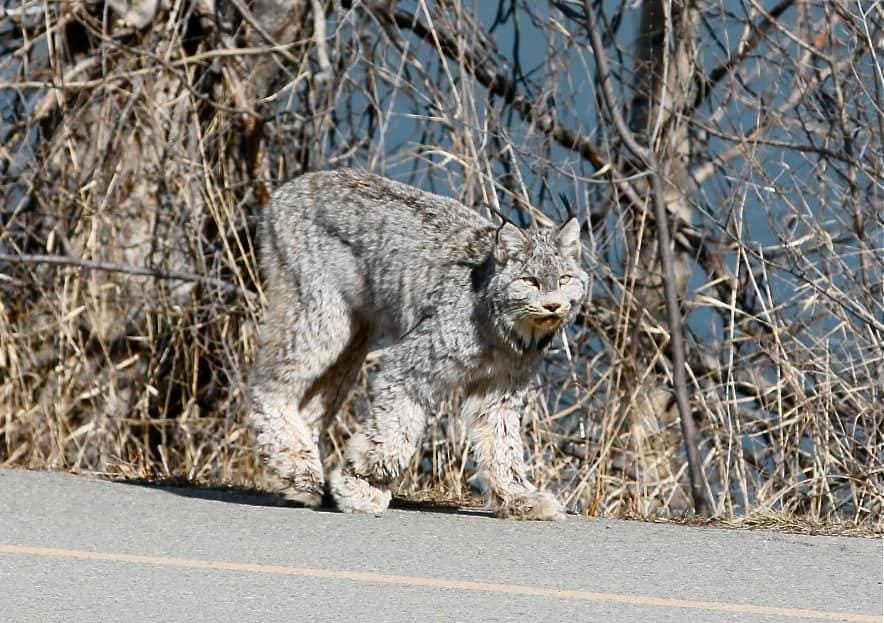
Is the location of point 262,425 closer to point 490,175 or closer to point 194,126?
point 490,175

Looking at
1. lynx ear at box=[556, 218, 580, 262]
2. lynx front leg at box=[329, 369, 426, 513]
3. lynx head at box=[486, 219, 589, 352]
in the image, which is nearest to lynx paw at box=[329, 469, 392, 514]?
lynx front leg at box=[329, 369, 426, 513]

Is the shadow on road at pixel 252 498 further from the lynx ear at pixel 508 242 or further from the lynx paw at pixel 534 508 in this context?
the lynx ear at pixel 508 242

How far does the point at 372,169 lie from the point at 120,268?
1.55 m

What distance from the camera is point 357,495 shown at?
6738 millimetres

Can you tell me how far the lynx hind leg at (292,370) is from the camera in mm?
7113

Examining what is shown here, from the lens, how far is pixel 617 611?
491 cm

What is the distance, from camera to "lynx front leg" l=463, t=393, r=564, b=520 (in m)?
6.75

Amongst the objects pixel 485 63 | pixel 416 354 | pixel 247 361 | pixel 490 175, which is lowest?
pixel 247 361

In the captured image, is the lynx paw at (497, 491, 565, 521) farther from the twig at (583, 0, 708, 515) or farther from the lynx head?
the twig at (583, 0, 708, 515)

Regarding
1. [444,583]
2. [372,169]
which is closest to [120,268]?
[372,169]

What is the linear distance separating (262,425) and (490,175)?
212 cm

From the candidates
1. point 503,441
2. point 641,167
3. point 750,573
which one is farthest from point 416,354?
point 641,167

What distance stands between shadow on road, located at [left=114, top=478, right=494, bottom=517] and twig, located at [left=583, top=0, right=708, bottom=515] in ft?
4.29

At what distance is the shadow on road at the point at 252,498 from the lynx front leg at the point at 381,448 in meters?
0.15
